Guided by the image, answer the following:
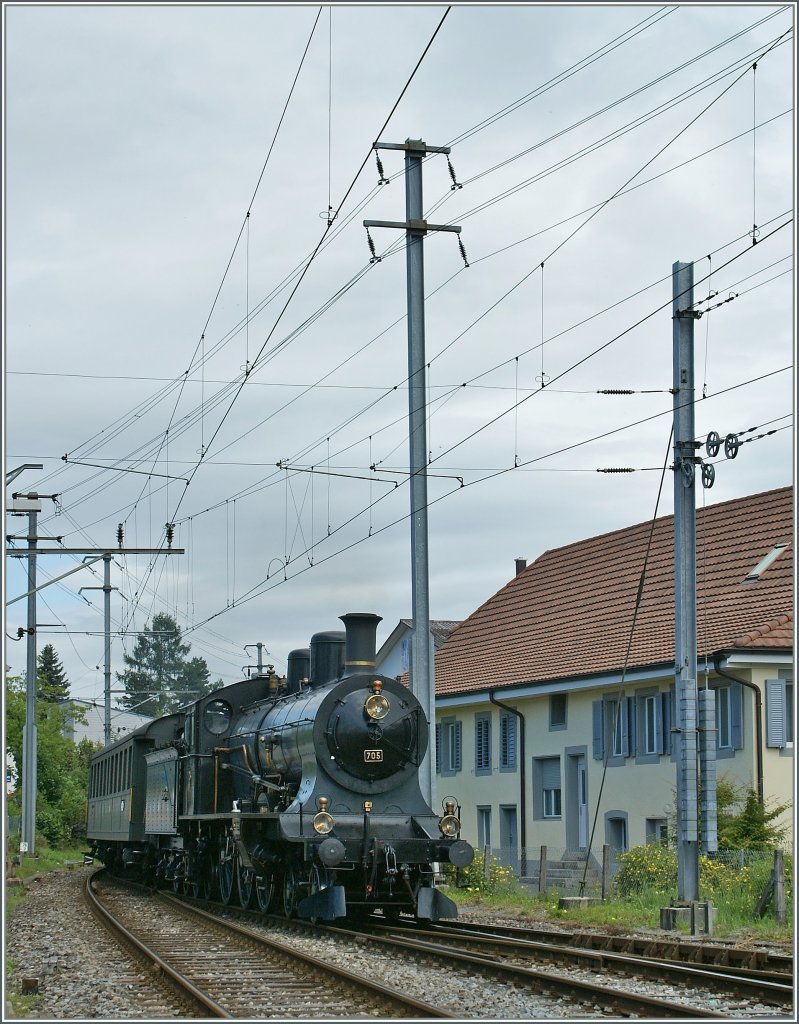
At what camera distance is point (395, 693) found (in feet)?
59.0

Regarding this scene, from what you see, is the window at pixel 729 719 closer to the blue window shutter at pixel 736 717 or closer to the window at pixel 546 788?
the blue window shutter at pixel 736 717

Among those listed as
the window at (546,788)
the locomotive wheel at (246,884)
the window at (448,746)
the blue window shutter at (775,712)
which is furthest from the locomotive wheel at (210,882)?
the window at (448,746)

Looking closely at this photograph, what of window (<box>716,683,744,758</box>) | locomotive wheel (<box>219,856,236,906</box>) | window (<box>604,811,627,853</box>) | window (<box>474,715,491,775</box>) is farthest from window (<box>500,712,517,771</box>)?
locomotive wheel (<box>219,856,236,906</box>)

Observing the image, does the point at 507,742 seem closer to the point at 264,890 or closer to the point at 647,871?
the point at 647,871

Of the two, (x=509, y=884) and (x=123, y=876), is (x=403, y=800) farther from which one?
(x=123, y=876)

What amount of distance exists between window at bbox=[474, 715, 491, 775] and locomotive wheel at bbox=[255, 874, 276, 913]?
46.9 feet

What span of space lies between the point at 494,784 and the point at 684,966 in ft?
67.9

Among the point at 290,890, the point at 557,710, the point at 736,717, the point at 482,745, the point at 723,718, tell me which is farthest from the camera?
the point at 482,745

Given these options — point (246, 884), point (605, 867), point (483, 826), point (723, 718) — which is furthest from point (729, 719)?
point (483, 826)

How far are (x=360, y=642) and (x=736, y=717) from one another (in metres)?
8.78

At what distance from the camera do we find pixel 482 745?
111ft

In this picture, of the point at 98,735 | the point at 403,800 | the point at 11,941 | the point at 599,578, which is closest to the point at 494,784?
the point at 599,578

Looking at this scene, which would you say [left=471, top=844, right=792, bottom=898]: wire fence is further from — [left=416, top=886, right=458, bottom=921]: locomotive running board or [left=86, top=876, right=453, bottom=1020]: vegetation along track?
[left=86, top=876, right=453, bottom=1020]: vegetation along track

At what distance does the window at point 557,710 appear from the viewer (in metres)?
29.8
